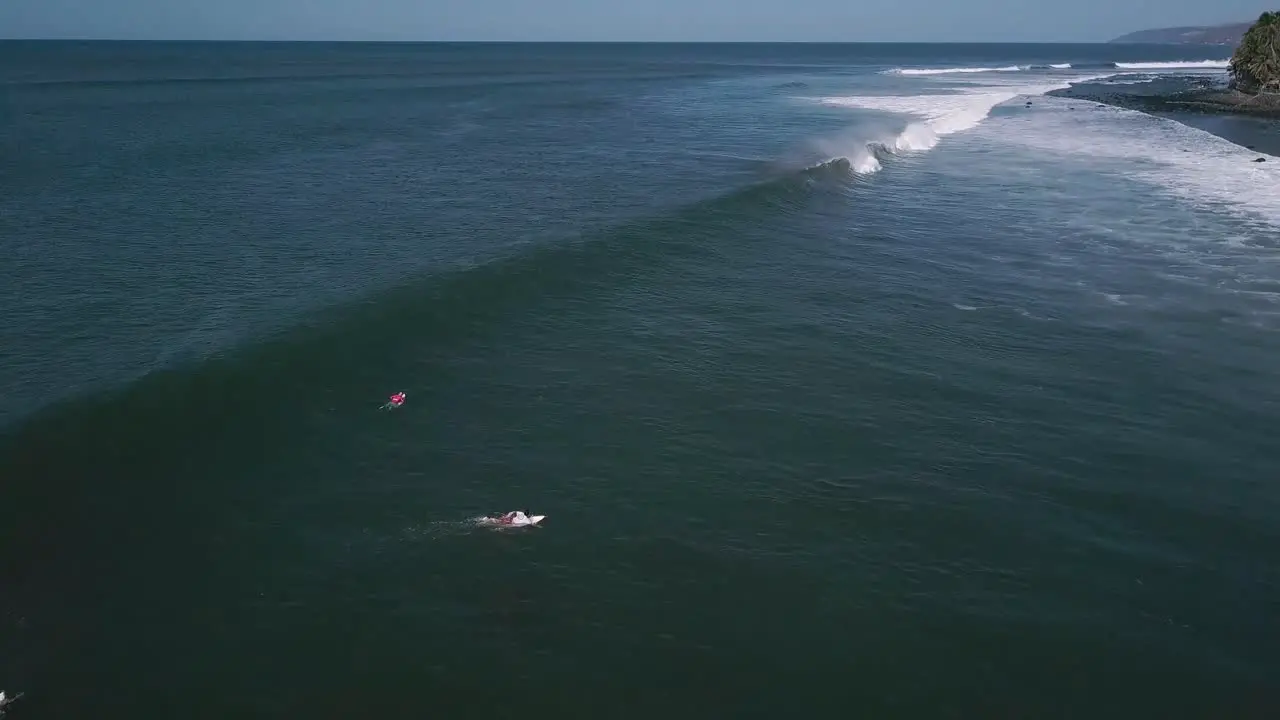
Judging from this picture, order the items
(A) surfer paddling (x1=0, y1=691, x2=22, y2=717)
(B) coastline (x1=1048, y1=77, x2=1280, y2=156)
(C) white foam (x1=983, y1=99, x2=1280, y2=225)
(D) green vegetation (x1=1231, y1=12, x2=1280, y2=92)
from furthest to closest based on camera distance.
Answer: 1. (D) green vegetation (x1=1231, y1=12, x2=1280, y2=92)
2. (B) coastline (x1=1048, y1=77, x2=1280, y2=156)
3. (C) white foam (x1=983, y1=99, x2=1280, y2=225)
4. (A) surfer paddling (x1=0, y1=691, x2=22, y2=717)

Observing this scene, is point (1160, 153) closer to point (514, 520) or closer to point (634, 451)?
point (634, 451)

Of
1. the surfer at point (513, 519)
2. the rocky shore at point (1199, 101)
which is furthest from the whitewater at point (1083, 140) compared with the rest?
the surfer at point (513, 519)

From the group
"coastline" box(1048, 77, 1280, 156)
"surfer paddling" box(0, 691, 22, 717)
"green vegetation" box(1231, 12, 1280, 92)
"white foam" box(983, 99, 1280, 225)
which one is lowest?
"surfer paddling" box(0, 691, 22, 717)

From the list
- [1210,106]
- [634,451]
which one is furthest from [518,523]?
[1210,106]

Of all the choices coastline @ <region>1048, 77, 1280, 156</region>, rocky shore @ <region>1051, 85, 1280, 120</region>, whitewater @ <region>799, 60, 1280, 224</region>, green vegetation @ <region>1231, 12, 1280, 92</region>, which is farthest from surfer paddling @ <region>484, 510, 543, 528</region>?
green vegetation @ <region>1231, 12, 1280, 92</region>

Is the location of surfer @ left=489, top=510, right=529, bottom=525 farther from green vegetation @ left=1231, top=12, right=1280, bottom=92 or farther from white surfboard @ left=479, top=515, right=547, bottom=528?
green vegetation @ left=1231, top=12, right=1280, bottom=92

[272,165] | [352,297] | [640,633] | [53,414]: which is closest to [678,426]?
[640,633]
